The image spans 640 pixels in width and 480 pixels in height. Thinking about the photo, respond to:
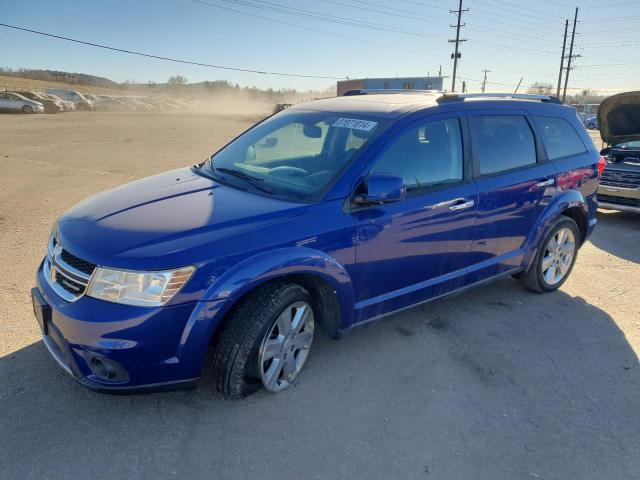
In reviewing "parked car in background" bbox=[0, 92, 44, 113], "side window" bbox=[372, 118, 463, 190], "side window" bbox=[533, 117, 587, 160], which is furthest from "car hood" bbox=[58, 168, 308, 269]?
"parked car in background" bbox=[0, 92, 44, 113]

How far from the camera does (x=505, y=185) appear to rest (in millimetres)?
3871

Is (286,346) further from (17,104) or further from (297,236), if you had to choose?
(17,104)

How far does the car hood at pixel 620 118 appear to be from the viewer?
29.6ft

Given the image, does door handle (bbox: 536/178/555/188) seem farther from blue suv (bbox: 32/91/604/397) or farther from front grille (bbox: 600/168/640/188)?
front grille (bbox: 600/168/640/188)

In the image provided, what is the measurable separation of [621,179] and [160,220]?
758cm

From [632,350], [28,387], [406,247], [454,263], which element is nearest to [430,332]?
[454,263]

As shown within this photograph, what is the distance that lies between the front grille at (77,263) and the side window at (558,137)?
3.79 m

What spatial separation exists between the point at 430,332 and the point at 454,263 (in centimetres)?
60

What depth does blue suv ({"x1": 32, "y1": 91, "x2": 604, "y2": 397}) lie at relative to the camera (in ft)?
8.05

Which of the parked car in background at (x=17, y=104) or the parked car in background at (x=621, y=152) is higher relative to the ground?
the parked car in background at (x=17, y=104)

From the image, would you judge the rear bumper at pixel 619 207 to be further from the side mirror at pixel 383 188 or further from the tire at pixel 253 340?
the tire at pixel 253 340

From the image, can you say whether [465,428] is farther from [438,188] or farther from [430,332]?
[438,188]

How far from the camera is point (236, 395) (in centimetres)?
282

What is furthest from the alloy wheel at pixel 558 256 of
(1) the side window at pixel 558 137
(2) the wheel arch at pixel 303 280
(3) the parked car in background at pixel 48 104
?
(3) the parked car in background at pixel 48 104
